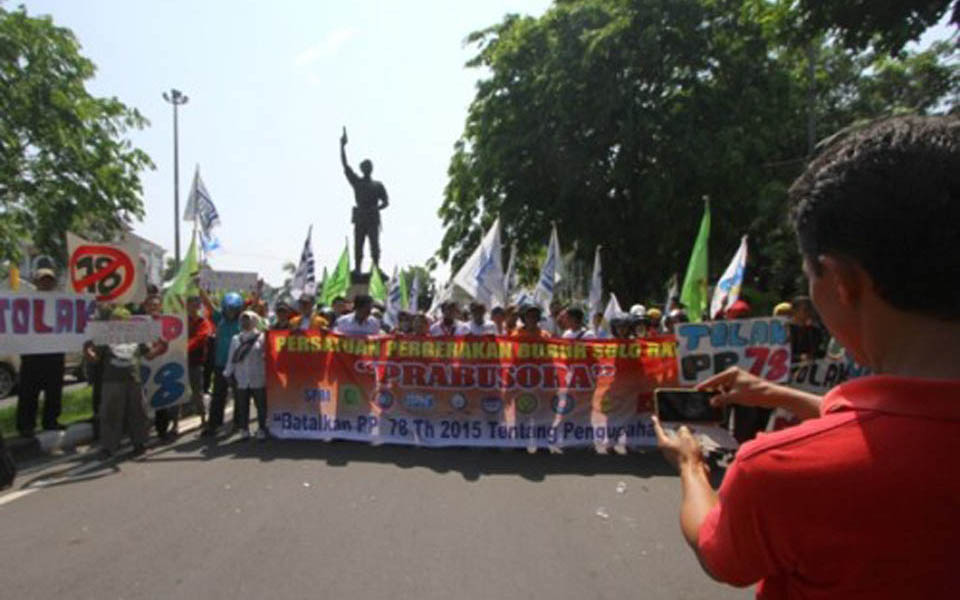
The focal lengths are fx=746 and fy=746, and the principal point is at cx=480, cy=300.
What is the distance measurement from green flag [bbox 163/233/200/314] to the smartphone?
8.25 meters

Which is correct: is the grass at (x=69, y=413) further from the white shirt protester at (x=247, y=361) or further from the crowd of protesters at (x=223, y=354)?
the white shirt protester at (x=247, y=361)

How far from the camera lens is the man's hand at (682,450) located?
1.59 meters

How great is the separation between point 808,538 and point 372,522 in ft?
15.5

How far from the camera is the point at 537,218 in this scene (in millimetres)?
24969

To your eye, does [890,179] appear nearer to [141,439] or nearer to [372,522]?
[372,522]

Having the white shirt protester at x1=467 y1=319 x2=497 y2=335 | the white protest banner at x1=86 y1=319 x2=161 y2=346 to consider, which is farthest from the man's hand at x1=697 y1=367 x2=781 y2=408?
the white shirt protester at x1=467 y1=319 x2=497 y2=335

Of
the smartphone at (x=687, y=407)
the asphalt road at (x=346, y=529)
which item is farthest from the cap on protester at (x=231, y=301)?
the smartphone at (x=687, y=407)

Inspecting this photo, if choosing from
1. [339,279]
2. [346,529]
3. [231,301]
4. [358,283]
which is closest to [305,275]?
[339,279]

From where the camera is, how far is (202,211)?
13.7m

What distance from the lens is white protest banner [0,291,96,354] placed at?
7.95m

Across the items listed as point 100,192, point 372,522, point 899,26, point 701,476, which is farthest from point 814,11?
point 100,192

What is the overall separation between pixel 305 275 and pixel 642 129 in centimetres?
1336

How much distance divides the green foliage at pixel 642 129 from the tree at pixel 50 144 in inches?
450

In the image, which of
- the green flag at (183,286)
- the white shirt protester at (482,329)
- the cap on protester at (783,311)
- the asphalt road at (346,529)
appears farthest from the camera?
the white shirt protester at (482,329)
